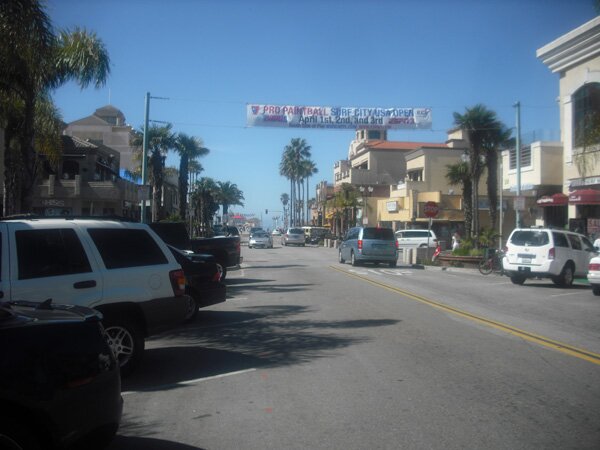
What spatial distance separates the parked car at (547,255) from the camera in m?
18.4

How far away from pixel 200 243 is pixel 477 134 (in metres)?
21.9

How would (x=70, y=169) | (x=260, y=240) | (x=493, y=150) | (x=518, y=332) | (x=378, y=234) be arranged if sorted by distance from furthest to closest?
(x=260, y=240)
(x=70, y=169)
(x=493, y=150)
(x=378, y=234)
(x=518, y=332)

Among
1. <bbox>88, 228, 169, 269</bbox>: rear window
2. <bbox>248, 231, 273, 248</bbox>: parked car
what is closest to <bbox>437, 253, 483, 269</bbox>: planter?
<bbox>88, 228, 169, 269</bbox>: rear window

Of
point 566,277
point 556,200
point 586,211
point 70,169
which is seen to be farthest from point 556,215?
point 70,169

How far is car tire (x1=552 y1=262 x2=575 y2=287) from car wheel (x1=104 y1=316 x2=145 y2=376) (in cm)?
1535

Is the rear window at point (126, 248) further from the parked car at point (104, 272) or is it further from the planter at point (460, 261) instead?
the planter at point (460, 261)

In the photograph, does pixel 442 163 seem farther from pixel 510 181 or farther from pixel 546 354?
pixel 546 354

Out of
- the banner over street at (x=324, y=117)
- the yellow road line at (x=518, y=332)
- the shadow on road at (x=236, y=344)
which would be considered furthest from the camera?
the banner over street at (x=324, y=117)

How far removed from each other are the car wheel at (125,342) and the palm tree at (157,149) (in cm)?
2798

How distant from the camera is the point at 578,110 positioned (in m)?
28.0

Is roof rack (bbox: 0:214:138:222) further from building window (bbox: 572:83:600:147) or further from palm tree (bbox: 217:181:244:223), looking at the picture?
palm tree (bbox: 217:181:244:223)

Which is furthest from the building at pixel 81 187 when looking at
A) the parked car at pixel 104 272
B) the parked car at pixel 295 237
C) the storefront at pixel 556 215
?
the parked car at pixel 104 272

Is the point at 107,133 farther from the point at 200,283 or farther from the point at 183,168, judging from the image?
the point at 200,283

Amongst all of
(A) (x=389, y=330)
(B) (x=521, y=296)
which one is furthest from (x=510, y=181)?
(A) (x=389, y=330)
